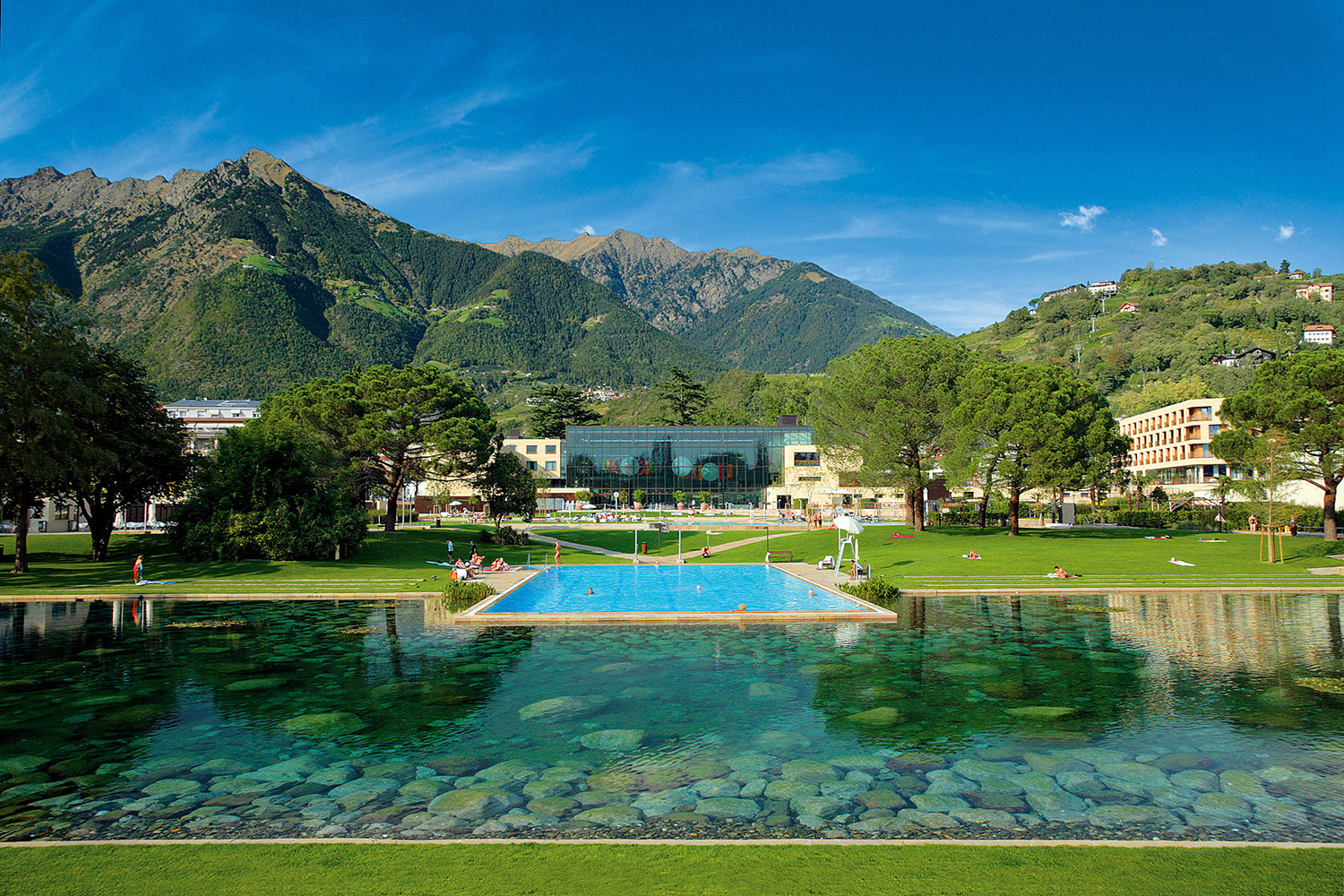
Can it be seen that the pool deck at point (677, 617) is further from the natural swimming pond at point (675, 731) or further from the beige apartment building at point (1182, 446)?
the beige apartment building at point (1182, 446)

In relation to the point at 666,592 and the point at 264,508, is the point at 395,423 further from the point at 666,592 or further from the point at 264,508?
the point at 666,592

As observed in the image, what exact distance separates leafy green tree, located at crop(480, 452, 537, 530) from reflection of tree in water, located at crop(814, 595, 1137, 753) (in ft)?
109

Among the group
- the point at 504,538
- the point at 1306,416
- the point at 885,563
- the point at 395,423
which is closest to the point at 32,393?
the point at 395,423

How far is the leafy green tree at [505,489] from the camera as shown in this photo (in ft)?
163

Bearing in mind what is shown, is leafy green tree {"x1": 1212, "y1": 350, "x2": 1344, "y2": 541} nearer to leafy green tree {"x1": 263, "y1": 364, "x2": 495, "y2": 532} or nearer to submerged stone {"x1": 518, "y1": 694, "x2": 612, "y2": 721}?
submerged stone {"x1": 518, "y1": 694, "x2": 612, "y2": 721}

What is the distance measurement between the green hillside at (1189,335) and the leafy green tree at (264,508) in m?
124

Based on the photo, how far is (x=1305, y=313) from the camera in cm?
15175

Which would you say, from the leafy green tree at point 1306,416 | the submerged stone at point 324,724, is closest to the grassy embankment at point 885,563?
the leafy green tree at point 1306,416

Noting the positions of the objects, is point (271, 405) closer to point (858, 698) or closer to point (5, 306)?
point (5, 306)

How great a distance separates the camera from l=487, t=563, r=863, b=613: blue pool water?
23297mm

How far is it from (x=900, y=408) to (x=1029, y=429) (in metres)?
8.10

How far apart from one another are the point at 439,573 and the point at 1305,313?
190 meters

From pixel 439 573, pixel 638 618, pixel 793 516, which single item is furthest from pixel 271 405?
pixel 793 516

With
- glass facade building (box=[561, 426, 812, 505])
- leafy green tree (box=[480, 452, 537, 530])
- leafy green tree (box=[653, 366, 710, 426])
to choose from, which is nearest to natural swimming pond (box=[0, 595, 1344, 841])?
leafy green tree (box=[480, 452, 537, 530])
